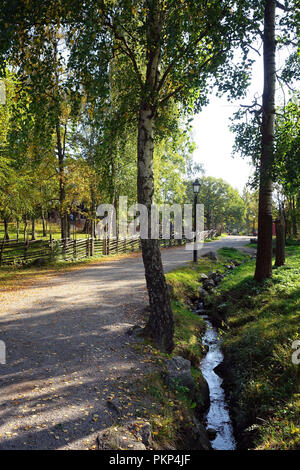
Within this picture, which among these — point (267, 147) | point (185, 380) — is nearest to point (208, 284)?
point (267, 147)

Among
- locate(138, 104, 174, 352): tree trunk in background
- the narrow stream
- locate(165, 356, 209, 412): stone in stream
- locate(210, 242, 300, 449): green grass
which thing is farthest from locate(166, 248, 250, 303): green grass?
locate(165, 356, 209, 412): stone in stream

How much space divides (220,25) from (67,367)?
6.62 metres

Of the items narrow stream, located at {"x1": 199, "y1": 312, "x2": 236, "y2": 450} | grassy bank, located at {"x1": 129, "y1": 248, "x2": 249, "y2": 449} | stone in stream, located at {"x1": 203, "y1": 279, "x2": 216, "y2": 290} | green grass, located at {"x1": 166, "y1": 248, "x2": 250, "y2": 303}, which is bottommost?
narrow stream, located at {"x1": 199, "y1": 312, "x2": 236, "y2": 450}

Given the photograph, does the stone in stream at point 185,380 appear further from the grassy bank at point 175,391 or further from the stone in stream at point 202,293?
the stone in stream at point 202,293

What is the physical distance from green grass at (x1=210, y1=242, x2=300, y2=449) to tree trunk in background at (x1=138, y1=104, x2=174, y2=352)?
159 centimetres

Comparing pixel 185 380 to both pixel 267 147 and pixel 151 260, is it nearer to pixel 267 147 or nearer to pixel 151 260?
pixel 151 260

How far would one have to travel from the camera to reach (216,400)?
600 cm

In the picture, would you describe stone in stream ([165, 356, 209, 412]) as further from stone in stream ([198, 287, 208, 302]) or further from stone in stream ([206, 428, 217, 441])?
stone in stream ([198, 287, 208, 302])

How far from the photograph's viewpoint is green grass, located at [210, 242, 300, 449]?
433 centimetres

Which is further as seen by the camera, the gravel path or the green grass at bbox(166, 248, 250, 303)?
the green grass at bbox(166, 248, 250, 303)

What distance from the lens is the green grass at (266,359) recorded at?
4328 millimetres

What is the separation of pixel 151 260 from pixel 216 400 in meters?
2.92

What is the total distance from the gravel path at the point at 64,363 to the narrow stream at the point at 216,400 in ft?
5.00

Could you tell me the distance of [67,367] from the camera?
519cm
